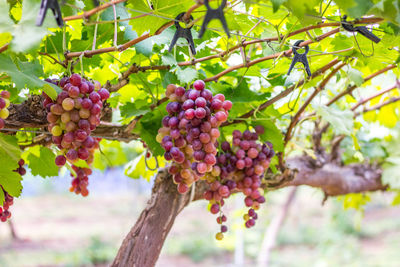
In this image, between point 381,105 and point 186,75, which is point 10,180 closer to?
point 186,75

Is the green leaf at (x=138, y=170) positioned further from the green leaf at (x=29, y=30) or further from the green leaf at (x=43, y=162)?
the green leaf at (x=29, y=30)

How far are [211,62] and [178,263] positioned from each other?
7.88 metres

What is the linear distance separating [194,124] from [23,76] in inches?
11.3

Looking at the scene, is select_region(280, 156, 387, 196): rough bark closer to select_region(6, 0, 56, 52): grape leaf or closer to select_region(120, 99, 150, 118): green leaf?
select_region(120, 99, 150, 118): green leaf

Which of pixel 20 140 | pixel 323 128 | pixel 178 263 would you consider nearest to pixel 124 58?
pixel 20 140

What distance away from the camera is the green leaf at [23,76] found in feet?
1.89

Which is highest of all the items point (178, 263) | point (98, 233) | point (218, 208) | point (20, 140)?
point (98, 233)

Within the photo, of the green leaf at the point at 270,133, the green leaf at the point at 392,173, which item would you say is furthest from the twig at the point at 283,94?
the green leaf at the point at 392,173

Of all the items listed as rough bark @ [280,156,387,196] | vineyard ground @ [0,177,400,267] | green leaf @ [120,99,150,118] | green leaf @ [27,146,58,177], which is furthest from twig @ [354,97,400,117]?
vineyard ground @ [0,177,400,267]

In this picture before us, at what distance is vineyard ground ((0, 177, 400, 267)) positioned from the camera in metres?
7.36

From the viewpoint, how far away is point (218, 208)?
3.09 feet

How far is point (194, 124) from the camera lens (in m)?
0.69

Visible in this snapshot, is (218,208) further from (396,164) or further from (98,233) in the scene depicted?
(98,233)

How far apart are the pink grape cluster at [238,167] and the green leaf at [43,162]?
42 cm
